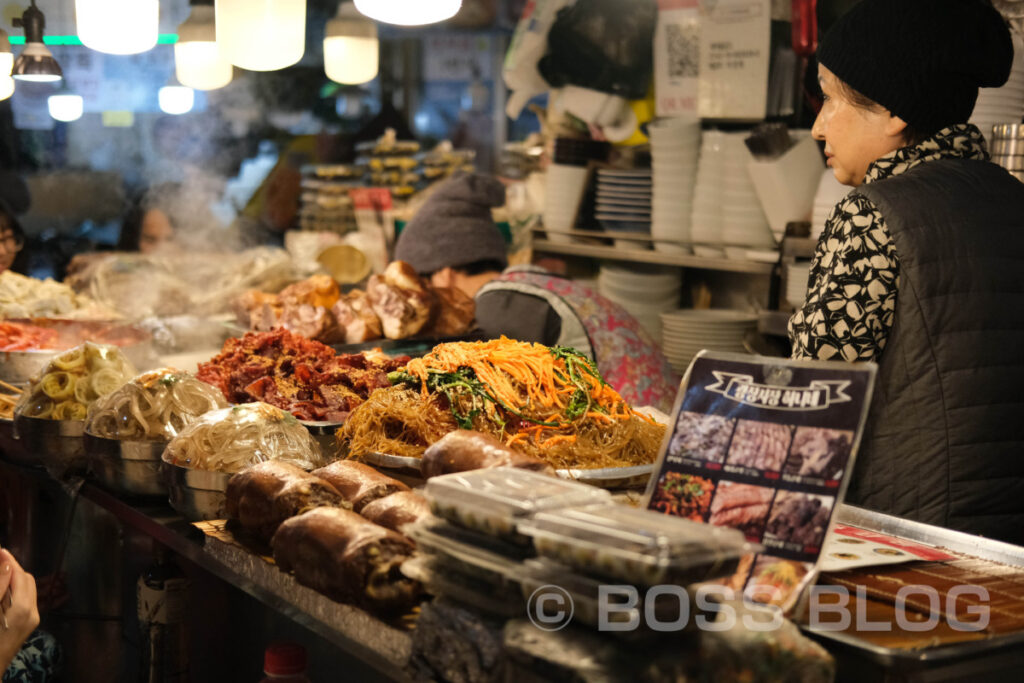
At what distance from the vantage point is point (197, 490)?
2.03m

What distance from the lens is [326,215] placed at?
6656 millimetres

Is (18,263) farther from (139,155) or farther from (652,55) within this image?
(652,55)

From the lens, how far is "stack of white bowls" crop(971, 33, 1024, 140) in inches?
131

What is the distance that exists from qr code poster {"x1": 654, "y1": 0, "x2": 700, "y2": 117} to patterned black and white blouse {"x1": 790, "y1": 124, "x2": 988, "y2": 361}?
3045 mm

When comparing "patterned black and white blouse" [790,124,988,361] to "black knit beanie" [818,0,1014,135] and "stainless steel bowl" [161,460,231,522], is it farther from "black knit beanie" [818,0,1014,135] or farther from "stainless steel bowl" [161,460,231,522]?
"stainless steel bowl" [161,460,231,522]

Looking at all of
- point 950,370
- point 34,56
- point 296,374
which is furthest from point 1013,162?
point 34,56

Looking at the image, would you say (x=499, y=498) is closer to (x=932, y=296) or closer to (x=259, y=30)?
(x=932, y=296)

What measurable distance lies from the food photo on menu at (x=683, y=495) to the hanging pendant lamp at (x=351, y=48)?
163 inches

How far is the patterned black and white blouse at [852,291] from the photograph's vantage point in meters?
1.95

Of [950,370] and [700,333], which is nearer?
[950,370]

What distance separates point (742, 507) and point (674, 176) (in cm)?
344

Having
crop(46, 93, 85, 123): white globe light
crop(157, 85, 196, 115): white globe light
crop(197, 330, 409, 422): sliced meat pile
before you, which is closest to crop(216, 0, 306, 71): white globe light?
crop(197, 330, 409, 422): sliced meat pile

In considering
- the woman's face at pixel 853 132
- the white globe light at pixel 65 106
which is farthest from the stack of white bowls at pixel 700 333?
the white globe light at pixel 65 106

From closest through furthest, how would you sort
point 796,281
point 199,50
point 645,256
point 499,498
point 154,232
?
point 499,498, point 796,281, point 199,50, point 645,256, point 154,232
